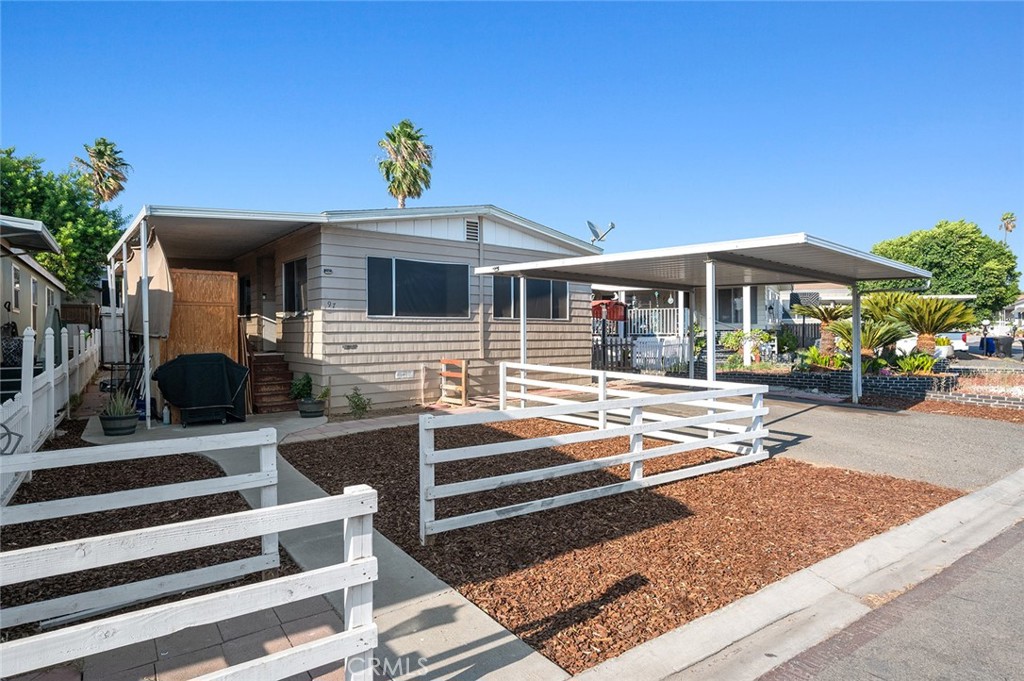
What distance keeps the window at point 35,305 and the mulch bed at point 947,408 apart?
21.3 meters

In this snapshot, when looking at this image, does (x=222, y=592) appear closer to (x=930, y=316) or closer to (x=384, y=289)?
(x=384, y=289)

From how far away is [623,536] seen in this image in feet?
13.8

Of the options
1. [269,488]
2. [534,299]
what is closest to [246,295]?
[534,299]

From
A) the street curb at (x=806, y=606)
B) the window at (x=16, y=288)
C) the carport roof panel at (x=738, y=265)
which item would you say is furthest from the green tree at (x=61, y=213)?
the street curb at (x=806, y=606)

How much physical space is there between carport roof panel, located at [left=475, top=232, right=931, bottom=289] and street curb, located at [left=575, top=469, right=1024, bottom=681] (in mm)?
3183

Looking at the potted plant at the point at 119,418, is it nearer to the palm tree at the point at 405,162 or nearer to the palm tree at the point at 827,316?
the palm tree at the point at 827,316

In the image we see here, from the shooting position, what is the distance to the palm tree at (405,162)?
Result: 29031mm

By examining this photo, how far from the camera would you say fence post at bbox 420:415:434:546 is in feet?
13.3

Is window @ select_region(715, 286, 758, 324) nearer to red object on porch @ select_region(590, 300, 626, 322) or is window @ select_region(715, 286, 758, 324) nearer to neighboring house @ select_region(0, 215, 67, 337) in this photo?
red object on porch @ select_region(590, 300, 626, 322)

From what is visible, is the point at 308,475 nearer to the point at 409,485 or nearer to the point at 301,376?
the point at 409,485

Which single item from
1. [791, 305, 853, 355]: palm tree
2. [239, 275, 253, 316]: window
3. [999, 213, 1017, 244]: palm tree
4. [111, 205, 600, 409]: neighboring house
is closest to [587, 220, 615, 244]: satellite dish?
→ [111, 205, 600, 409]: neighboring house

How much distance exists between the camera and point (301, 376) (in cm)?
1010

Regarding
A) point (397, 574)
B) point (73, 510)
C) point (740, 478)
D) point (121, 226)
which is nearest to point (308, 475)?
point (397, 574)

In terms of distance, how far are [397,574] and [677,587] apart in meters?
1.71
